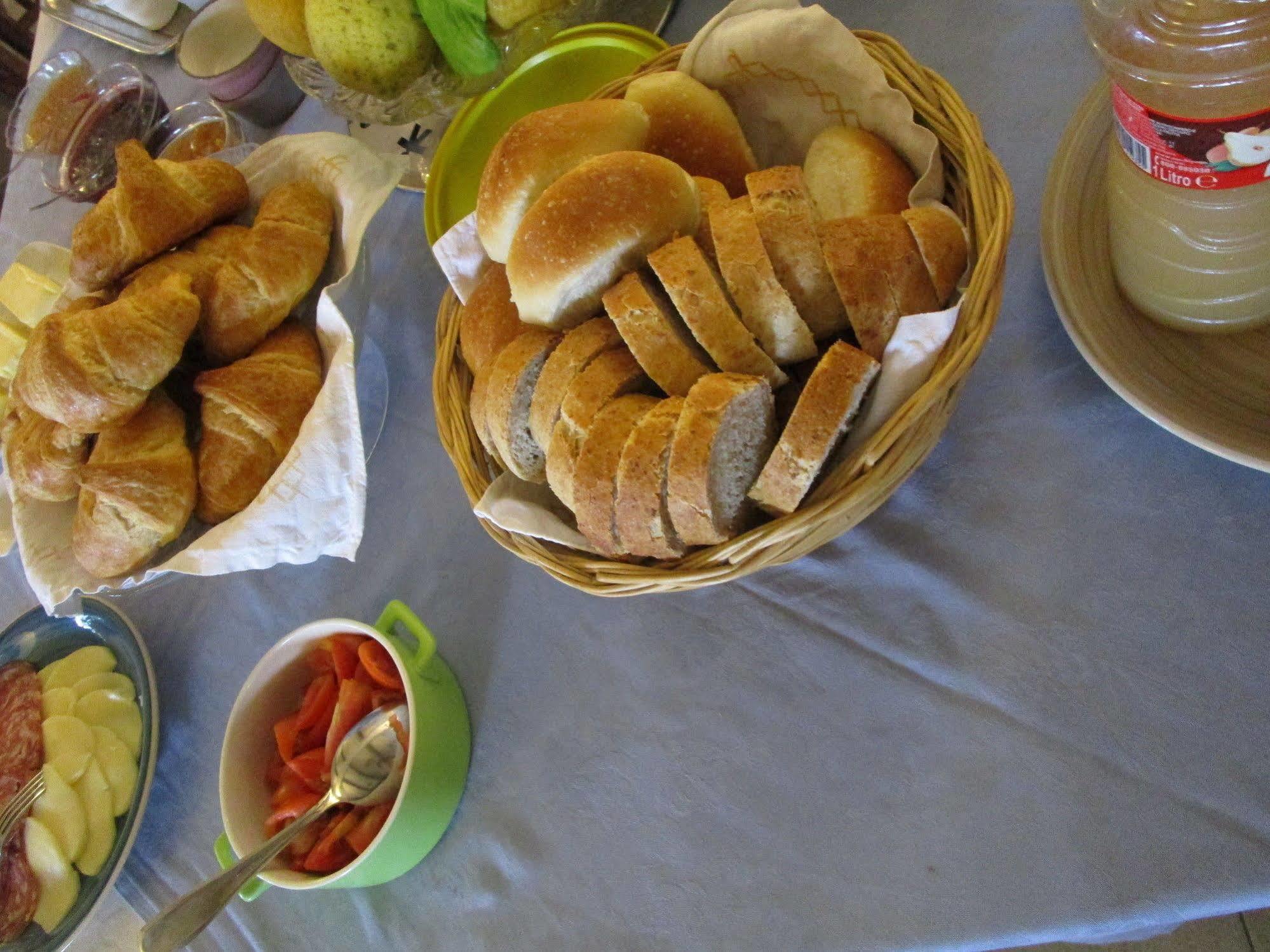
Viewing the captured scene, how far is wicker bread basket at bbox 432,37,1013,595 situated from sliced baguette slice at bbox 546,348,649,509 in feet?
0.25

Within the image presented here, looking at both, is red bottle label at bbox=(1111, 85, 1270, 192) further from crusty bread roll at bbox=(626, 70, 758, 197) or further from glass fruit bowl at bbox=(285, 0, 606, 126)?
glass fruit bowl at bbox=(285, 0, 606, 126)

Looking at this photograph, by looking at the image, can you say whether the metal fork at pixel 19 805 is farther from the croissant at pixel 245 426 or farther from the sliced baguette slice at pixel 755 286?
the sliced baguette slice at pixel 755 286

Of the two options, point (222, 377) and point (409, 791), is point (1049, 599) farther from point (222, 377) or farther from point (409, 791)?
point (222, 377)

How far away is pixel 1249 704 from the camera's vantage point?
61cm

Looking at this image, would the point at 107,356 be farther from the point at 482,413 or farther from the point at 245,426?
the point at 482,413

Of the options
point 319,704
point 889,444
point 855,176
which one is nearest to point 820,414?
point 889,444

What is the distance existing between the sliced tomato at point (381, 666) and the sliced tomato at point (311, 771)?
0.10 m

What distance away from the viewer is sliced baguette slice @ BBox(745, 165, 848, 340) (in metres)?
0.69

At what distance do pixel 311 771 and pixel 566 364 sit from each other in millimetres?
A: 483

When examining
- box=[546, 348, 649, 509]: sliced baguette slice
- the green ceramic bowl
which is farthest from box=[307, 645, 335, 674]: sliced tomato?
box=[546, 348, 649, 509]: sliced baguette slice

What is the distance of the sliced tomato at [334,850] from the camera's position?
2.62 feet

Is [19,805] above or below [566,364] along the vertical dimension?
below

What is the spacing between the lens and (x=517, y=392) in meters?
0.77

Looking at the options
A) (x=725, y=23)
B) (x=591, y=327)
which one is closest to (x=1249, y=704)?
(x=591, y=327)
